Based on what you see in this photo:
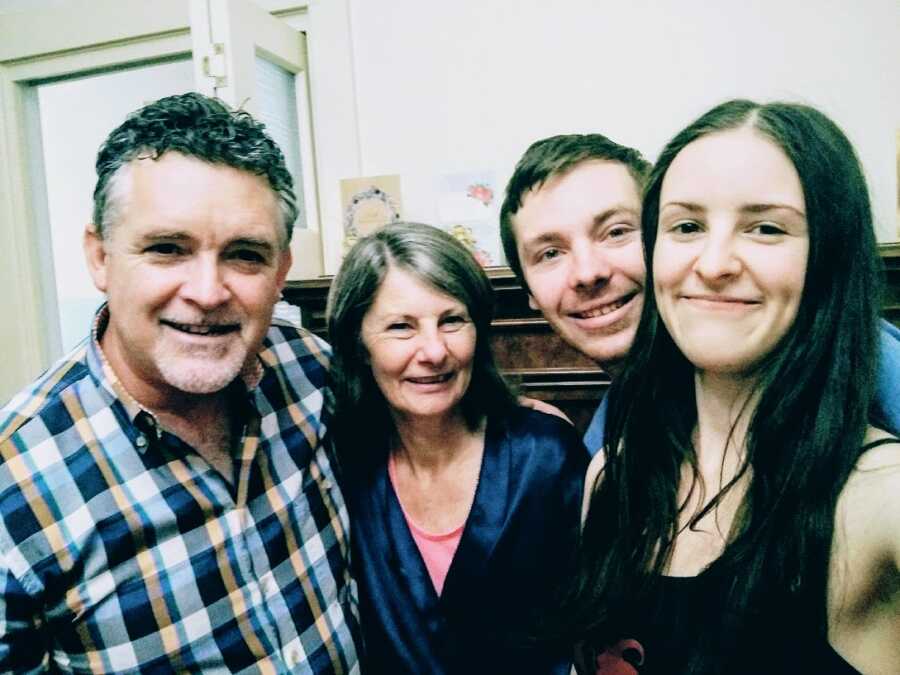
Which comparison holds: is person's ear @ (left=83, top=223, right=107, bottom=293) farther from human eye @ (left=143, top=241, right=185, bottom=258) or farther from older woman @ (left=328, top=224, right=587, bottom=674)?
older woman @ (left=328, top=224, right=587, bottom=674)

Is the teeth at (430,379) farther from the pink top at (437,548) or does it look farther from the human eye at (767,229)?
the human eye at (767,229)

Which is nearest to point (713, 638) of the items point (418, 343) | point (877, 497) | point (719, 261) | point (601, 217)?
point (877, 497)

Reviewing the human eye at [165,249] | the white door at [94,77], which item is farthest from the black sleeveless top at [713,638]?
the white door at [94,77]

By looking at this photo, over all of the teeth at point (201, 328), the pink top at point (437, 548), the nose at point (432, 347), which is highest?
the teeth at point (201, 328)

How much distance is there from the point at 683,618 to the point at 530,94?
1.97 metres

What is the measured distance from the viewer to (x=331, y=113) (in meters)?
2.58

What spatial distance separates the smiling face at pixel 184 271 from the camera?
3.35 ft

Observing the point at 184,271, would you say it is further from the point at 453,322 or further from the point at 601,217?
the point at 601,217

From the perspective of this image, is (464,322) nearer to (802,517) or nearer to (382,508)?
(382,508)

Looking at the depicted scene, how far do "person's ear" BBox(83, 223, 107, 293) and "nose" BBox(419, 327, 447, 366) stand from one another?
0.56 m

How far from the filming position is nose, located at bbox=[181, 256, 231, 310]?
1.03 metres

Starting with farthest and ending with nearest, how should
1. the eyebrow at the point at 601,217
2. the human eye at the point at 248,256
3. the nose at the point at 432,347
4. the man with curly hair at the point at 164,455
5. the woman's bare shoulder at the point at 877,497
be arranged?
the eyebrow at the point at 601,217 → the nose at the point at 432,347 → the human eye at the point at 248,256 → the man with curly hair at the point at 164,455 → the woman's bare shoulder at the point at 877,497

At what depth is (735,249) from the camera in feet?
2.63

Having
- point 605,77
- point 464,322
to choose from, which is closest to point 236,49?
point 605,77
